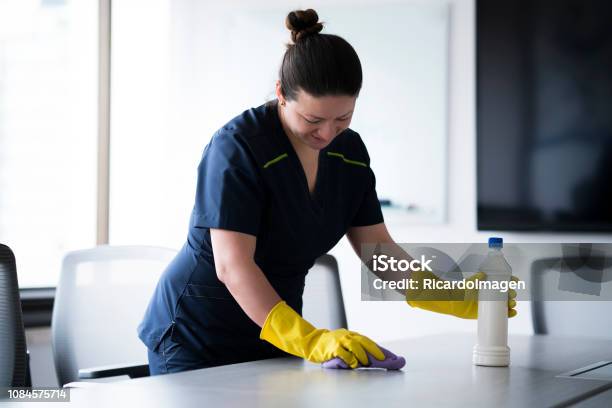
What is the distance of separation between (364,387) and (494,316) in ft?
1.26

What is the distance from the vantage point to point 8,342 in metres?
1.84

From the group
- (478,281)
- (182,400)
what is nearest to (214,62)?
(478,281)

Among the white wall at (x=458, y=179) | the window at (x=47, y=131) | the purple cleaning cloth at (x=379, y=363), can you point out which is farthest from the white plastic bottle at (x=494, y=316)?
the window at (x=47, y=131)

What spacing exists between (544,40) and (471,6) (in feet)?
1.08

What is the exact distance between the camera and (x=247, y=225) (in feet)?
5.66

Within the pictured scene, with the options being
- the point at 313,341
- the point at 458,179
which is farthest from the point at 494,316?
the point at 458,179

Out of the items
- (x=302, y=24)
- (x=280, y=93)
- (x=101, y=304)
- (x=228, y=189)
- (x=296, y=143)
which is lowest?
(x=101, y=304)

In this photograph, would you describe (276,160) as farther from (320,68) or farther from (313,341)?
(313,341)

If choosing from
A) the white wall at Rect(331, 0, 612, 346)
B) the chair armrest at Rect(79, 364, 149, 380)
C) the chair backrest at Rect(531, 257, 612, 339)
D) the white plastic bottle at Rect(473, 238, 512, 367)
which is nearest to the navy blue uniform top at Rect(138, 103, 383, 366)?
the chair armrest at Rect(79, 364, 149, 380)

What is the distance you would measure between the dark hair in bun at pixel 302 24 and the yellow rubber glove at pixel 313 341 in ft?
1.93

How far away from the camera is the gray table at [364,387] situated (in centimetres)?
132

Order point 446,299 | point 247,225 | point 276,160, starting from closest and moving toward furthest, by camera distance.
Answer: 1. point 247,225
2. point 276,160
3. point 446,299

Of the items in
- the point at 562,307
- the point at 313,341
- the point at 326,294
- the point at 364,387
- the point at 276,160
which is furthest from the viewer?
the point at 562,307

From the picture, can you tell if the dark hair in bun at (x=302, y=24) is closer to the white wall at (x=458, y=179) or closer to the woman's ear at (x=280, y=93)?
the woman's ear at (x=280, y=93)
